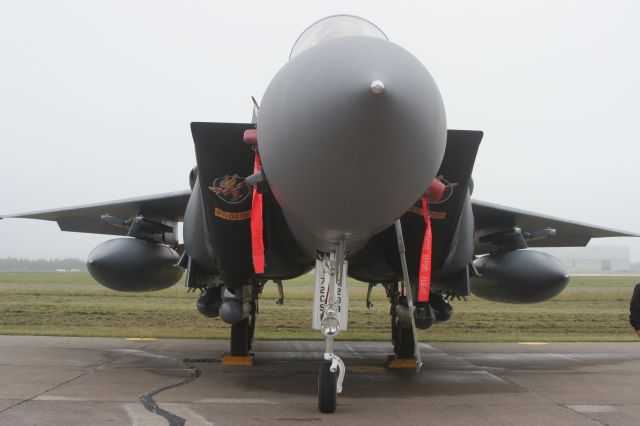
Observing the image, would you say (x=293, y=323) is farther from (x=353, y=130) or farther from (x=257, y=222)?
(x=353, y=130)

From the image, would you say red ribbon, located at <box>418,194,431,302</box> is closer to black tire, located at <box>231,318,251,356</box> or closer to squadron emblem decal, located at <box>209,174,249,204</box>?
squadron emblem decal, located at <box>209,174,249,204</box>

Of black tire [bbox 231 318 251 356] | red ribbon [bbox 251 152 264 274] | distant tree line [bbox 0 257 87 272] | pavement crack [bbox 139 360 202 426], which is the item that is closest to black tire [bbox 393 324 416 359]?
black tire [bbox 231 318 251 356]

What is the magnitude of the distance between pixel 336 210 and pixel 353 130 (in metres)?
0.66

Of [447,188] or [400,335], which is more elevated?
[447,188]

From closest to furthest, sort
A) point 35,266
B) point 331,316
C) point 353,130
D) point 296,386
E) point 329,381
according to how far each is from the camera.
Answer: point 353,130 → point 331,316 → point 329,381 → point 296,386 → point 35,266

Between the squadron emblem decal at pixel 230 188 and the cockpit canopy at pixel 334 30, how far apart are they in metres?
1.19

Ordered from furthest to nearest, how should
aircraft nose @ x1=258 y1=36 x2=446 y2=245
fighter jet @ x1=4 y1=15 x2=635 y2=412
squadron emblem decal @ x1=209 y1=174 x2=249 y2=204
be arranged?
squadron emblem decal @ x1=209 y1=174 x2=249 y2=204 → fighter jet @ x1=4 y1=15 x2=635 y2=412 → aircraft nose @ x1=258 y1=36 x2=446 y2=245

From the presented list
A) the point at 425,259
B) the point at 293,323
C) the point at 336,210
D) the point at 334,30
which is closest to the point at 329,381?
the point at 425,259

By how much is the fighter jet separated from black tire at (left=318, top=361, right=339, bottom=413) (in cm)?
1

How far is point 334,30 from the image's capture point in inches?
184

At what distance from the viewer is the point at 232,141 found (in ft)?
16.7

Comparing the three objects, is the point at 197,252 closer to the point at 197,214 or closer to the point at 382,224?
the point at 197,214

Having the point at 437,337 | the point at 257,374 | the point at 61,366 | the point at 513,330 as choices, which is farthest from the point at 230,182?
the point at 513,330

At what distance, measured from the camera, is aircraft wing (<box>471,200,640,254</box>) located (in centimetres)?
870
